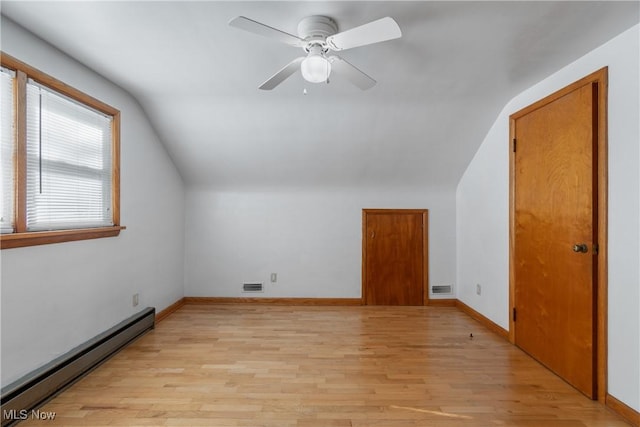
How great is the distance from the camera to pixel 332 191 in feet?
13.4

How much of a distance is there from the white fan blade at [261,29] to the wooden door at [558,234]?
186 centimetres

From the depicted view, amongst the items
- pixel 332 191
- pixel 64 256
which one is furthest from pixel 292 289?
pixel 64 256

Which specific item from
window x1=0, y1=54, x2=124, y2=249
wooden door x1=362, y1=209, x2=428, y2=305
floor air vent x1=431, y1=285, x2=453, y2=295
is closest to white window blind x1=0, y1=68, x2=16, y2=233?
window x1=0, y1=54, x2=124, y2=249

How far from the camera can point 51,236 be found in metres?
2.05

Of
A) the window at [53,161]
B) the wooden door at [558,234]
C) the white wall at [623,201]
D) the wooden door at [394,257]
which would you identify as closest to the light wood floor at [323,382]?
the wooden door at [558,234]

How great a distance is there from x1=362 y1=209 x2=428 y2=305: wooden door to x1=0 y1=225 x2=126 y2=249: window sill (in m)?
2.69

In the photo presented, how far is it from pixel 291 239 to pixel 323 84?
2.00m

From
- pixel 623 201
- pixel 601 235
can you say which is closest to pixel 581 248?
pixel 601 235

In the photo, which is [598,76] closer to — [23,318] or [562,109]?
[562,109]

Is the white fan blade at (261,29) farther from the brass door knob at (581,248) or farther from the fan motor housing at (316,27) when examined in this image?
the brass door knob at (581,248)

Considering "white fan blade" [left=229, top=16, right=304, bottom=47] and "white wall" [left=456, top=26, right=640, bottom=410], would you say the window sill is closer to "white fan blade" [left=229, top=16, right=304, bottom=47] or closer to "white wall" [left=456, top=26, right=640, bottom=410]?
"white fan blade" [left=229, top=16, right=304, bottom=47]

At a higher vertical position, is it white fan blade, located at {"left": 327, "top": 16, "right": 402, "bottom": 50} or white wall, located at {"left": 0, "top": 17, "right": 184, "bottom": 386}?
white fan blade, located at {"left": 327, "top": 16, "right": 402, "bottom": 50}

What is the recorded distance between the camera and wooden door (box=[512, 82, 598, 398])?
6.75 feet

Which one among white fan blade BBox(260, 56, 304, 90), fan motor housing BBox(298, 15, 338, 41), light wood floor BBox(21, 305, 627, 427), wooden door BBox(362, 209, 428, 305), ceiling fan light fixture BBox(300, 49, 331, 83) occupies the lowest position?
light wood floor BBox(21, 305, 627, 427)
